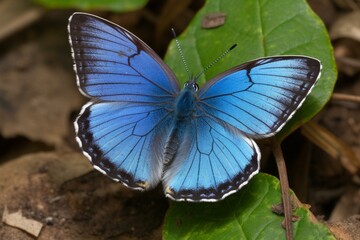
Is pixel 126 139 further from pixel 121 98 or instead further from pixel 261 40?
pixel 261 40

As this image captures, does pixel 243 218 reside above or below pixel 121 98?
below

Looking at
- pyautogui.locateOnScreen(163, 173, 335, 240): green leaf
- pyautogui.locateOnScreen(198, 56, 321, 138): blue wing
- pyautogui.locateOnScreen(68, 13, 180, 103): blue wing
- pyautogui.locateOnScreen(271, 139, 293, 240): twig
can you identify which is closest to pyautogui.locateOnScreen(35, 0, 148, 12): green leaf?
pyautogui.locateOnScreen(68, 13, 180, 103): blue wing

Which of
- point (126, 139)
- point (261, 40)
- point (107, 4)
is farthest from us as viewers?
point (107, 4)

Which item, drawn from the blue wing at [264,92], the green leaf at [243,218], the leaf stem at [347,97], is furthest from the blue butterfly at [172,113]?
the leaf stem at [347,97]

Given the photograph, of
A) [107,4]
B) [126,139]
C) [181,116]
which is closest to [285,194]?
[181,116]

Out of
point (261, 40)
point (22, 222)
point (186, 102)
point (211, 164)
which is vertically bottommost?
point (22, 222)

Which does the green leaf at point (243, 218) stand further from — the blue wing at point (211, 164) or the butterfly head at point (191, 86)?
the butterfly head at point (191, 86)

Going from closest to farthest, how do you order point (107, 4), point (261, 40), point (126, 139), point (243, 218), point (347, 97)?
point (243, 218) < point (126, 139) < point (261, 40) < point (347, 97) < point (107, 4)

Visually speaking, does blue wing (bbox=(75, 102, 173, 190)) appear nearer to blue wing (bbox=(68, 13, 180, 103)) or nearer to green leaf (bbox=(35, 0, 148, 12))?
blue wing (bbox=(68, 13, 180, 103))

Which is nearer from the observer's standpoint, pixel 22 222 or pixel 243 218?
pixel 243 218
